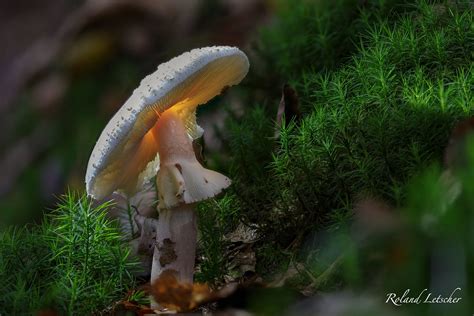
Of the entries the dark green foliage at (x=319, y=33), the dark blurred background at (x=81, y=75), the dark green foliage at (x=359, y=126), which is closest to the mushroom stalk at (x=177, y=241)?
the dark green foliage at (x=359, y=126)

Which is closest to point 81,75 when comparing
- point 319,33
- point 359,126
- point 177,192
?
point 319,33

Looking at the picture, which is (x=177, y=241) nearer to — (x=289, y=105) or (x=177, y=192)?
(x=177, y=192)

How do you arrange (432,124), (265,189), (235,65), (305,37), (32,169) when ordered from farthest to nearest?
(32,169) → (305,37) → (265,189) → (235,65) → (432,124)

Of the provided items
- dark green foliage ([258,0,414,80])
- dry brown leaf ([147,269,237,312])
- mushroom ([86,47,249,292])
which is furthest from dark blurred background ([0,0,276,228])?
dry brown leaf ([147,269,237,312])

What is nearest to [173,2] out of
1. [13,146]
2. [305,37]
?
[13,146]

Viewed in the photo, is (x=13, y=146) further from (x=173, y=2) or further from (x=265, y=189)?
(x=265, y=189)

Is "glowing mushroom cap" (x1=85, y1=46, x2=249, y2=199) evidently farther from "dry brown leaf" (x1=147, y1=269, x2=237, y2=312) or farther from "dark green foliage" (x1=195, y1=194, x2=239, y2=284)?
"dry brown leaf" (x1=147, y1=269, x2=237, y2=312)
